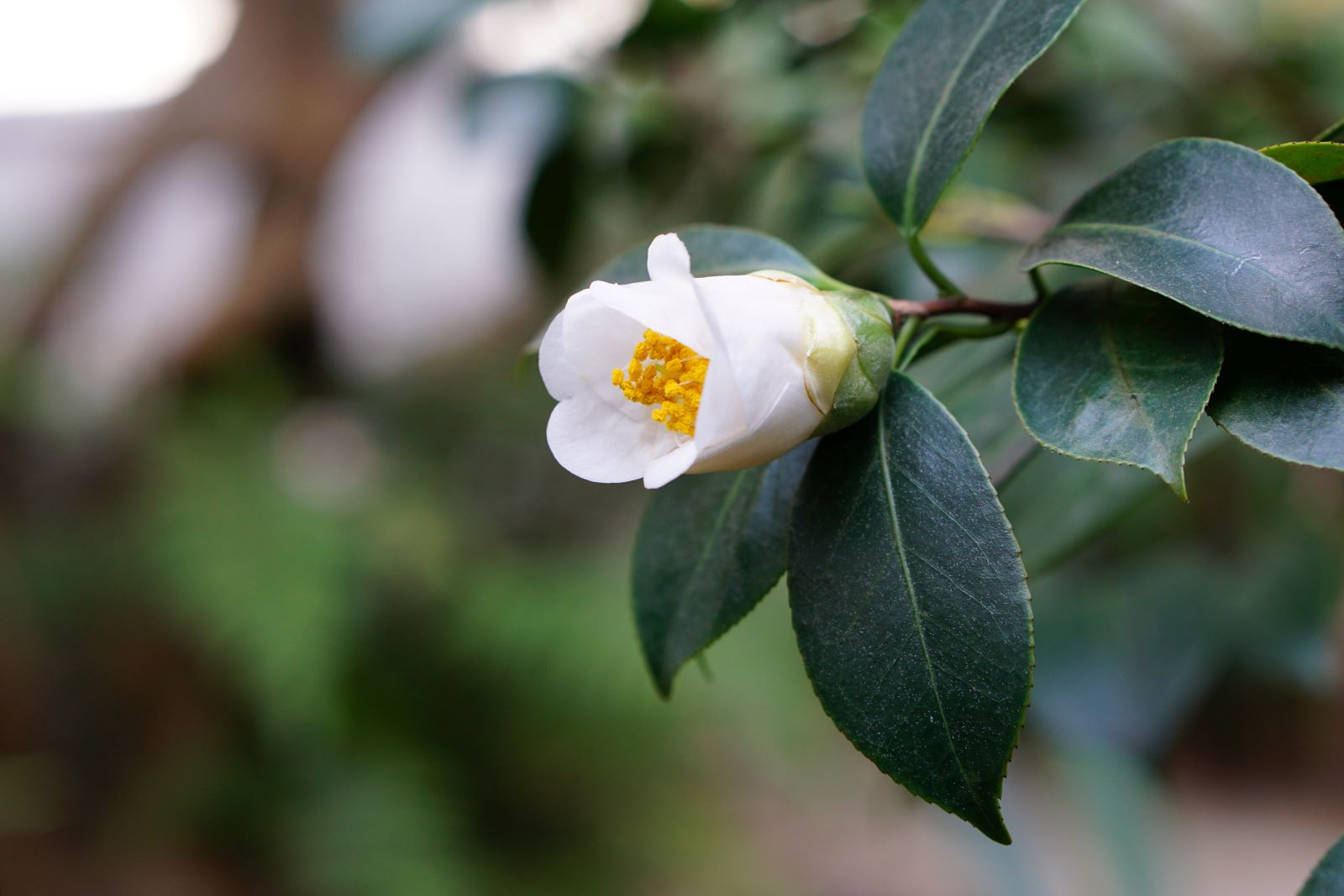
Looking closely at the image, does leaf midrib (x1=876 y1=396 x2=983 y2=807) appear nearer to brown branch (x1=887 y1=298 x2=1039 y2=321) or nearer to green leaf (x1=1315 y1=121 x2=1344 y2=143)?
brown branch (x1=887 y1=298 x2=1039 y2=321)

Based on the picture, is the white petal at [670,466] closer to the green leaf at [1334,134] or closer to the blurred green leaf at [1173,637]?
Result: the green leaf at [1334,134]

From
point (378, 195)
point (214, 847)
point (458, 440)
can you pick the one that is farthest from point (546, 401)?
point (214, 847)

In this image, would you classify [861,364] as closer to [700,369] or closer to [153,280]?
[700,369]

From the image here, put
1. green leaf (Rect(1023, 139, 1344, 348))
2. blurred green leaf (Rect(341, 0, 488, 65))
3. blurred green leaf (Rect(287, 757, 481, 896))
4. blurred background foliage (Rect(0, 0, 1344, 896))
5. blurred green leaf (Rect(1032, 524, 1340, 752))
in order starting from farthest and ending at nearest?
1. blurred green leaf (Rect(287, 757, 481, 896))
2. blurred background foliage (Rect(0, 0, 1344, 896))
3. blurred green leaf (Rect(341, 0, 488, 65))
4. blurred green leaf (Rect(1032, 524, 1340, 752))
5. green leaf (Rect(1023, 139, 1344, 348))

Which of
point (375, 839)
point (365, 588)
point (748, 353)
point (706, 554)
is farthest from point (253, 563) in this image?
point (748, 353)

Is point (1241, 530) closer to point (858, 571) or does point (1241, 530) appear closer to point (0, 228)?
point (858, 571)

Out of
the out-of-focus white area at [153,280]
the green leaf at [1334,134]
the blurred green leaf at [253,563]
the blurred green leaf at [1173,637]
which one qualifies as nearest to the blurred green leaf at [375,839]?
the blurred green leaf at [253,563]

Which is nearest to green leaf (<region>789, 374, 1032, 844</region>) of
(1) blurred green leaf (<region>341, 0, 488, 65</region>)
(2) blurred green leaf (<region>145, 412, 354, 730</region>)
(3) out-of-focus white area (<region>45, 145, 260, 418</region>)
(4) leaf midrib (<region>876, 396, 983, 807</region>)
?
(4) leaf midrib (<region>876, 396, 983, 807</region>)
